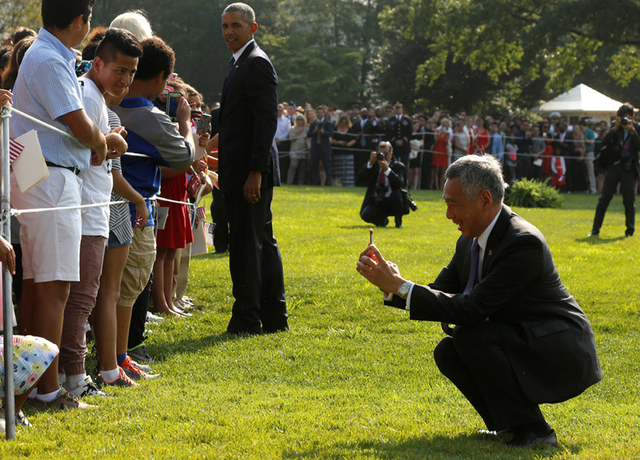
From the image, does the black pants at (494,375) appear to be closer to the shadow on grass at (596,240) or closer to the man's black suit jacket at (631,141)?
the shadow on grass at (596,240)

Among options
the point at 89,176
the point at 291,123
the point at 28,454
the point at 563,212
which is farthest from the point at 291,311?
the point at 291,123

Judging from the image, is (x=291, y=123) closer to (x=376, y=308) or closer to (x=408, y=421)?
(x=376, y=308)

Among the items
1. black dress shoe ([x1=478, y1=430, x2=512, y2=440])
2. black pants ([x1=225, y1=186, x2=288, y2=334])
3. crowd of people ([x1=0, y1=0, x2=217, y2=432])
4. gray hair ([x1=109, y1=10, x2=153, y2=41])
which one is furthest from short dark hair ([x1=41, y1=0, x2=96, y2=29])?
black dress shoe ([x1=478, y1=430, x2=512, y2=440])

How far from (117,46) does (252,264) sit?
2.61 metres

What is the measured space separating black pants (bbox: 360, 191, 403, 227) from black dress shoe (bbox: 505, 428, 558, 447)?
10.9 meters

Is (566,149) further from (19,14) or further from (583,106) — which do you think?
(19,14)

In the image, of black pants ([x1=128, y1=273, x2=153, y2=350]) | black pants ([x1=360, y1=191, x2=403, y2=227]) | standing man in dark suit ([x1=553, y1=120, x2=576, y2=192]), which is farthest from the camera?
standing man in dark suit ([x1=553, y1=120, x2=576, y2=192])

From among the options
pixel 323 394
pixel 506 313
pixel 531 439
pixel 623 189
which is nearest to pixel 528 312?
pixel 506 313

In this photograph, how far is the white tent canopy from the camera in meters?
34.2

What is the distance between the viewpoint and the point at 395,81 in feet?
151

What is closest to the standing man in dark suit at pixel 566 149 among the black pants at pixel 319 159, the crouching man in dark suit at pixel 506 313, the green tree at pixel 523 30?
the green tree at pixel 523 30

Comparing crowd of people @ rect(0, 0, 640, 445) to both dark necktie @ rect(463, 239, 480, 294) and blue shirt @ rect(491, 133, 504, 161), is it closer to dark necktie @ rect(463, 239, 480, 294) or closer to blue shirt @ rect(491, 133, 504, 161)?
dark necktie @ rect(463, 239, 480, 294)

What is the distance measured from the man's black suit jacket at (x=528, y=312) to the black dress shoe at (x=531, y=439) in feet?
0.74

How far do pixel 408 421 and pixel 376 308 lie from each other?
3440 millimetres
